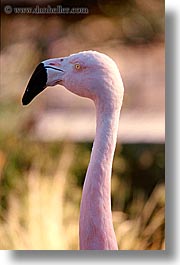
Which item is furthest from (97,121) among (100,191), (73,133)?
(100,191)

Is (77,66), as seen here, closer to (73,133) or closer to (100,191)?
(73,133)

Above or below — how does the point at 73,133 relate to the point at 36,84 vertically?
below

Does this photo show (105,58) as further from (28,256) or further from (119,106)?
(28,256)

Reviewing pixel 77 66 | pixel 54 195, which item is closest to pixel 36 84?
pixel 77 66

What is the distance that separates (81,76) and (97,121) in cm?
14

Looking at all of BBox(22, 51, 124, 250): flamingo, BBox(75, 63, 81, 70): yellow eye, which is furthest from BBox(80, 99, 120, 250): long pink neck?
BBox(75, 63, 81, 70): yellow eye

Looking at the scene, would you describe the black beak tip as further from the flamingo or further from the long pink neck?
the long pink neck

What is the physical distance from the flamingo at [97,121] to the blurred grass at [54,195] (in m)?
0.03

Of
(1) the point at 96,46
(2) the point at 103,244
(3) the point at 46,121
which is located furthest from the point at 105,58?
(2) the point at 103,244

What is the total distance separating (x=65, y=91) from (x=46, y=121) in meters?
0.10

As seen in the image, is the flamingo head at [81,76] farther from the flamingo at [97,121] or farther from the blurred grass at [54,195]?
the blurred grass at [54,195]

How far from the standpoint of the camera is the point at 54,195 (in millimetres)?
2033

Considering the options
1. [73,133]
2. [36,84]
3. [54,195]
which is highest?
[36,84]

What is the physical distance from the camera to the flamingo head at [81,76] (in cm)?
200
